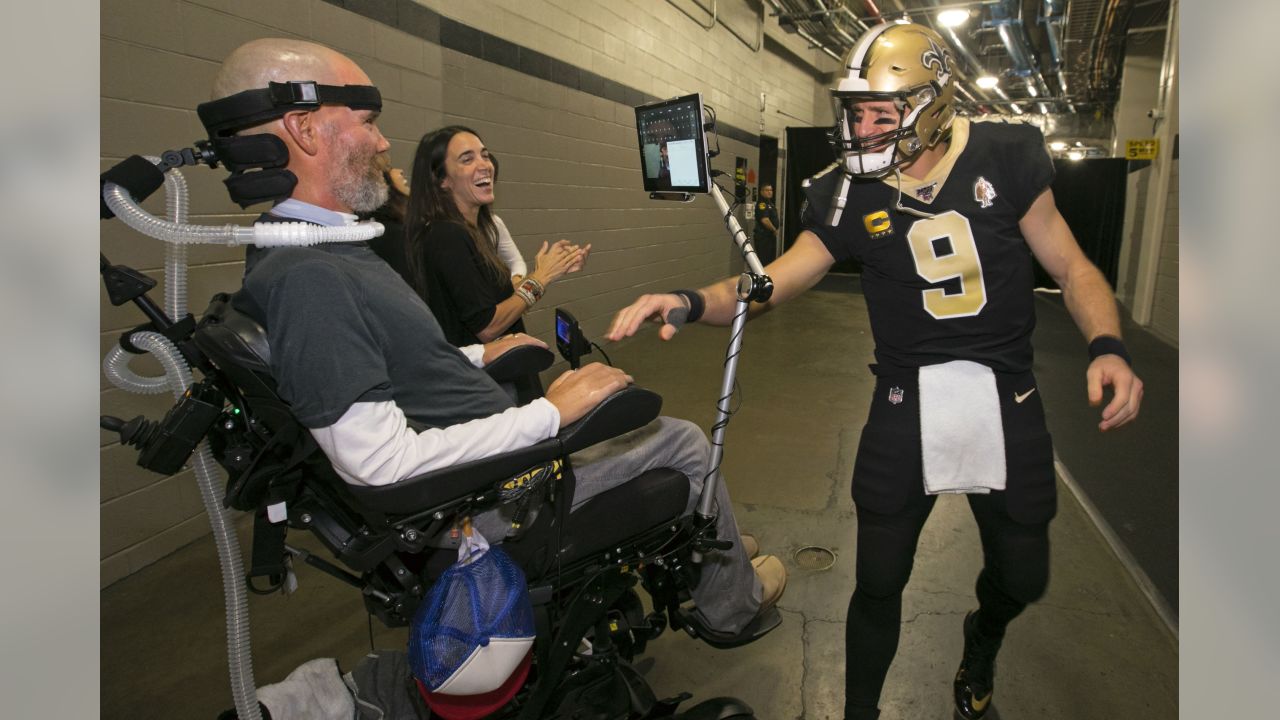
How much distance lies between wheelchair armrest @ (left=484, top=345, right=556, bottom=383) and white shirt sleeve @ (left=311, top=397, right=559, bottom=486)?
1.54 ft

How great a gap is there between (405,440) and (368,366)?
136 millimetres

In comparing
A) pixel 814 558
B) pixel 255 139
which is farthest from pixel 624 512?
pixel 814 558

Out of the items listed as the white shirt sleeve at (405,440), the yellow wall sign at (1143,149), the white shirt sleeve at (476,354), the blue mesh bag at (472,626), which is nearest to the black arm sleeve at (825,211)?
the white shirt sleeve at (405,440)

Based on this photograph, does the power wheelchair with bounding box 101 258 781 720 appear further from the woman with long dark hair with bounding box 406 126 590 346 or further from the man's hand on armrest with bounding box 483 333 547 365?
the woman with long dark hair with bounding box 406 126 590 346

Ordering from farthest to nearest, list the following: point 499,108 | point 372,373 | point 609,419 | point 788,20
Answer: point 788,20, point 499,108, point 609,419, point 372,373

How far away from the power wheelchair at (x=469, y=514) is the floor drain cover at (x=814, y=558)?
0.95 meters

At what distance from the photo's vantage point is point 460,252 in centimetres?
229

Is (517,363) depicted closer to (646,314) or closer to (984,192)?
(646,314)

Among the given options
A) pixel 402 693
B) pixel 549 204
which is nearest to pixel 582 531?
pixel 402 693

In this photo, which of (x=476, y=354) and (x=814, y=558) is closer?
(x=476, y=354)

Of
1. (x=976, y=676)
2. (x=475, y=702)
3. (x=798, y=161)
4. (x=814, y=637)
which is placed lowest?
(x=814, y=637)

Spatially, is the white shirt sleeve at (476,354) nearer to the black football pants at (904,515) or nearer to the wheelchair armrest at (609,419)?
the wheelchair armrest at (609,419)
